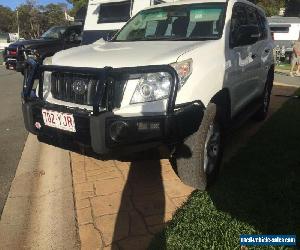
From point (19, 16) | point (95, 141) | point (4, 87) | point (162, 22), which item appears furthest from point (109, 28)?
point (19, 16)

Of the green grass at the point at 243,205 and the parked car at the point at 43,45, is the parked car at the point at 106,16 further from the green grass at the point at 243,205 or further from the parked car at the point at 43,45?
the green grass at the point at 243,205

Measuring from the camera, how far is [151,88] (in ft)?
10.9

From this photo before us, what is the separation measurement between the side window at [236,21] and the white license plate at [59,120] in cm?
201

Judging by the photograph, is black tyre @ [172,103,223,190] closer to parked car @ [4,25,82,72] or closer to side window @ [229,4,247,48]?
side window @ [229,4,247,48]

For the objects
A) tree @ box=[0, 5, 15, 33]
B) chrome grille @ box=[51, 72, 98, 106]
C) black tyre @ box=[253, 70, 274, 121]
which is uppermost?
tree @ box=[0, 5, 15, 33]

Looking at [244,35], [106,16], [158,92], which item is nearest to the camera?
[158,92]

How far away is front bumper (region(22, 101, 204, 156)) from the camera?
3.18 m

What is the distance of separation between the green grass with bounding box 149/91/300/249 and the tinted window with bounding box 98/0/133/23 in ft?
25.8

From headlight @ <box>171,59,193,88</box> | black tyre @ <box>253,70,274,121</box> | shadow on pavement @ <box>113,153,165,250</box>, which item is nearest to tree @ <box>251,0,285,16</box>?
black tyre @ <box>253,70,274,121</box>

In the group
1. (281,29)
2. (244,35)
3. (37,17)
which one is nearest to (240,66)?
(244,35)

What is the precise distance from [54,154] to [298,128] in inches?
144

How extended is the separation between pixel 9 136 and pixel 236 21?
12.7 feet

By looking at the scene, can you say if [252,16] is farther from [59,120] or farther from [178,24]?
[59,120]

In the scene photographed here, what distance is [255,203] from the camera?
3.60 metres
